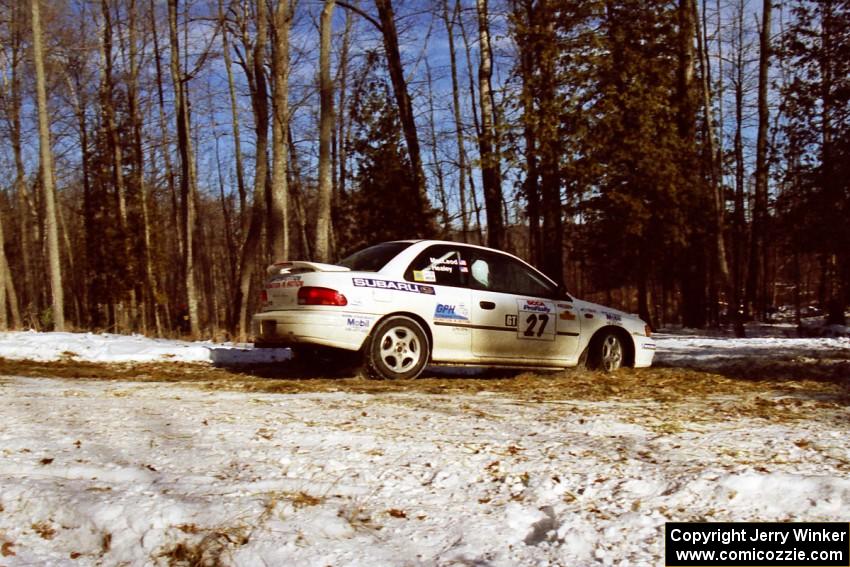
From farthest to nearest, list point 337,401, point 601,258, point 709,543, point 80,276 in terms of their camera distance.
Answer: point 80,276
point 601,258
point 337,401
point 709,543

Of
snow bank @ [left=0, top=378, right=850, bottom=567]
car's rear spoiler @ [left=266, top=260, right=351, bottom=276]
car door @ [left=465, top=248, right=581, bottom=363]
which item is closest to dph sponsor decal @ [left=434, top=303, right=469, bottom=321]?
car door @ [left=465, top=248, right=581, bottom=363]

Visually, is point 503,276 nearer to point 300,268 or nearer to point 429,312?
point 429,312

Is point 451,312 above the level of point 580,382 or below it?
above

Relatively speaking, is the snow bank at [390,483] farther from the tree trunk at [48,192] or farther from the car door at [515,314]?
the tree trunk at [48,192]

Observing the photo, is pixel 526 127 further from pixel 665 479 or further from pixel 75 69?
pixel 75 69

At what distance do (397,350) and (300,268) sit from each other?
1.40 m

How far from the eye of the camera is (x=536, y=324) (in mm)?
8500

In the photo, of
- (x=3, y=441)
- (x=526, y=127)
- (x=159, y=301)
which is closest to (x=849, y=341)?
(x=526, y=127)

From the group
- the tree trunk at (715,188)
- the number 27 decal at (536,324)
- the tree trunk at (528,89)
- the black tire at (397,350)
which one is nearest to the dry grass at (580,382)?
the black tire at (397,350)

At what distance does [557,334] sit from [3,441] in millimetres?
6037

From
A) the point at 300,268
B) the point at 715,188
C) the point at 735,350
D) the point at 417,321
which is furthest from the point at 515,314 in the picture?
the point at 715,188

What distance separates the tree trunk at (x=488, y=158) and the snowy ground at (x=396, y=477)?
12.4m

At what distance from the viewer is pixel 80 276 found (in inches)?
1881

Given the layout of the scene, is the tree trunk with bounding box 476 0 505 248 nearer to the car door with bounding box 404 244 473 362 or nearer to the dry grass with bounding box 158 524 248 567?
the car door with bounding box 404 244 473 362
